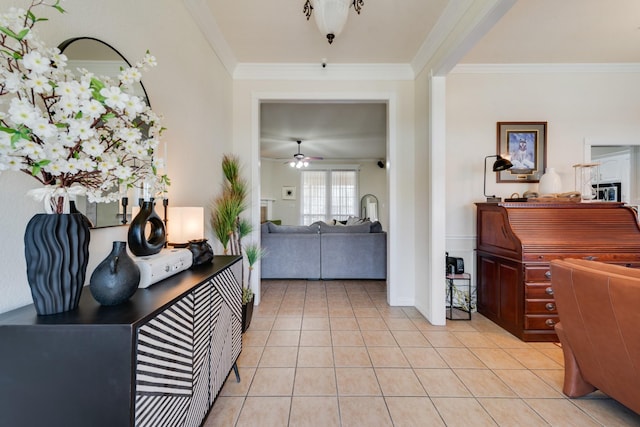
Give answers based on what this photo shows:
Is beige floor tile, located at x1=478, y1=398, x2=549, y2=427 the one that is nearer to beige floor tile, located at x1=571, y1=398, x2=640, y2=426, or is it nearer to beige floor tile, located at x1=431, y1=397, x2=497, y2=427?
beige floor tile, located at x1=431, y1=397, x2=497, y2=427

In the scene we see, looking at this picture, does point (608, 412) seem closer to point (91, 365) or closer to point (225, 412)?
point (225, 412)

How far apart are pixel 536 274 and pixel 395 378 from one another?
160 cm

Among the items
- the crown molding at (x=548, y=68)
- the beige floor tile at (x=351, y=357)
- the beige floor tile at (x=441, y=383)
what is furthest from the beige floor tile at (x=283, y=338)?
the crown molding at (x=548, y=68)

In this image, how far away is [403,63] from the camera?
3.34 m

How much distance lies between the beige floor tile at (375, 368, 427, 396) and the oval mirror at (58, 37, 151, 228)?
187 cm

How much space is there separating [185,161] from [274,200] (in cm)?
657

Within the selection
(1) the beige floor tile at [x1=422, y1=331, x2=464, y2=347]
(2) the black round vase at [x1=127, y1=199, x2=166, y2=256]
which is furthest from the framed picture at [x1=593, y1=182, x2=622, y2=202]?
(2) the black round vase at [x1=127, y1=199, x2=166, y2=256]

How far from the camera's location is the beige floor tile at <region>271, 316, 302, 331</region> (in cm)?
280

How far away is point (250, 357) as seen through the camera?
2260mm

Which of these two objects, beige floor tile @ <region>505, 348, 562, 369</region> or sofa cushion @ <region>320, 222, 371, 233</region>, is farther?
sofa cushion @ <region>320, 222, 371, 233</region>

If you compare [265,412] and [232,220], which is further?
[232,220]

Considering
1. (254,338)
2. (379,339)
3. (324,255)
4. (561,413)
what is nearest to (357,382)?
(379,339)

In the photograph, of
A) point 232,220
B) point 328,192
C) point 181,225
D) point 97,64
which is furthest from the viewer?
point 328,192

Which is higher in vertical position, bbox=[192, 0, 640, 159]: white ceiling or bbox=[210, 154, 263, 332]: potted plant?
bbox=[192, 0, 640, 159]: white ceiling
